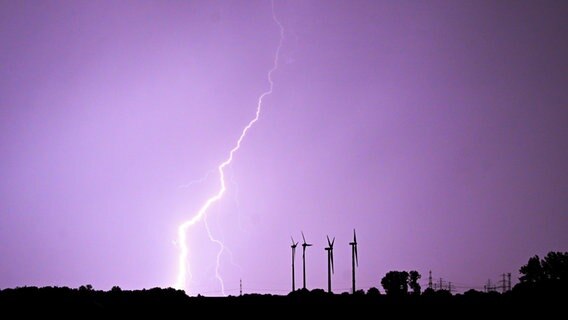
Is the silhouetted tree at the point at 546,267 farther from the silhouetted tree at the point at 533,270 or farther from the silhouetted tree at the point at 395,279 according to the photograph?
the silhouetted tree at the point at 395,279

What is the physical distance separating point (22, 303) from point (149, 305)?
1201cm

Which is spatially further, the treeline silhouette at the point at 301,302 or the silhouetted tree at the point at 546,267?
the silhouetted tree at the point at 546,267

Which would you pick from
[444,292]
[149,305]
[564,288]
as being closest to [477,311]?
[564,288]

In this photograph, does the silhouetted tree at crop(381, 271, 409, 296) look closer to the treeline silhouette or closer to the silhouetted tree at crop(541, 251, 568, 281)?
the silhouetted tree at crop(541, 251, 568, 281)

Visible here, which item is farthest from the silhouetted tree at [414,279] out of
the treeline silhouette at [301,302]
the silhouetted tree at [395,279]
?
the treeline silhouette at [301,302]

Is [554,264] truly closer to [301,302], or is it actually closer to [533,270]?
[533,270]

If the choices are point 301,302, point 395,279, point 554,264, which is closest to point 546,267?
point 554,264

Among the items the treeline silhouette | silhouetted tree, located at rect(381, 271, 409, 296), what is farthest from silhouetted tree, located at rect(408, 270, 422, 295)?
the treeline silhouette

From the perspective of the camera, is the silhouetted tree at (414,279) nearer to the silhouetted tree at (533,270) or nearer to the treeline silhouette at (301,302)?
the silhouetted tree at (533,270)

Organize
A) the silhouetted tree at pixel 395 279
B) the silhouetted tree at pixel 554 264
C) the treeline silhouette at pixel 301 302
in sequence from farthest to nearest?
the silhouetted tree at pixel 395 279 < the silhouetted tree at pixel 554 264 < the treeline silhouette at pixel 301 302

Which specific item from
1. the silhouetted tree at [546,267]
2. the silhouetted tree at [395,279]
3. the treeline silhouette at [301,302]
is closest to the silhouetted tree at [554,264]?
the silhouetted tree at [546,267]

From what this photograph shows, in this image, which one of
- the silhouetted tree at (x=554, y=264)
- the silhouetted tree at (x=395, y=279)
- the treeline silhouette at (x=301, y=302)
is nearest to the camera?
the treeline silhouette at (x=301, y=302)

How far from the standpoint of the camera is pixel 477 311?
51.6 meters

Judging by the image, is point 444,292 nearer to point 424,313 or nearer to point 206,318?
point 424,313
